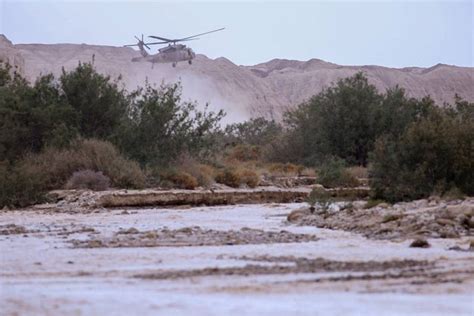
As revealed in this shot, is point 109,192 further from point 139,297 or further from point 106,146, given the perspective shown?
point 139,297

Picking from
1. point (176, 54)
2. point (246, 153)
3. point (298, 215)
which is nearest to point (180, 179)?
point (298, 215)

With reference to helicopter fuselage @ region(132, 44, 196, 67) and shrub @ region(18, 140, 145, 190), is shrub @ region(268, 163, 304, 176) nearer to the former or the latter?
shrub @ region(18, 140, 145, 190)

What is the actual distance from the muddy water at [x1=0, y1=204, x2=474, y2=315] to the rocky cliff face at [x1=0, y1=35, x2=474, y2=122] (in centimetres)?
8549

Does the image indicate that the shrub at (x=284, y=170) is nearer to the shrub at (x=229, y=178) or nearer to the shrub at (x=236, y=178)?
the shrub at (x=236, y=178)

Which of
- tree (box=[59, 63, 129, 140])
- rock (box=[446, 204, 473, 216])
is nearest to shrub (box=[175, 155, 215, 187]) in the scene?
tree (box=[59, 63, 129, 140])

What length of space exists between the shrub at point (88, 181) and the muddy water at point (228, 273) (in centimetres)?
1178

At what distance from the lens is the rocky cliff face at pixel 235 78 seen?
106 meters

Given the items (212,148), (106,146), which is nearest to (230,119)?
(212,148)

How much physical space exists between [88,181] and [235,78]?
A: 86611mm

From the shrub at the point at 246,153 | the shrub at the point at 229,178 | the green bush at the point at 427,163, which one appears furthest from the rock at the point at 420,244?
the shrub at the point at 246,153

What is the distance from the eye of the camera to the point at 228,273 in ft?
31.4

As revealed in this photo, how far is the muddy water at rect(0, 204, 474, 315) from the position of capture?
297 inches

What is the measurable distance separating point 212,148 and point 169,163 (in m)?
4.55

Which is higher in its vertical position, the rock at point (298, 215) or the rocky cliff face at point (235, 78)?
the rocky cliff face at point (235, 78)
